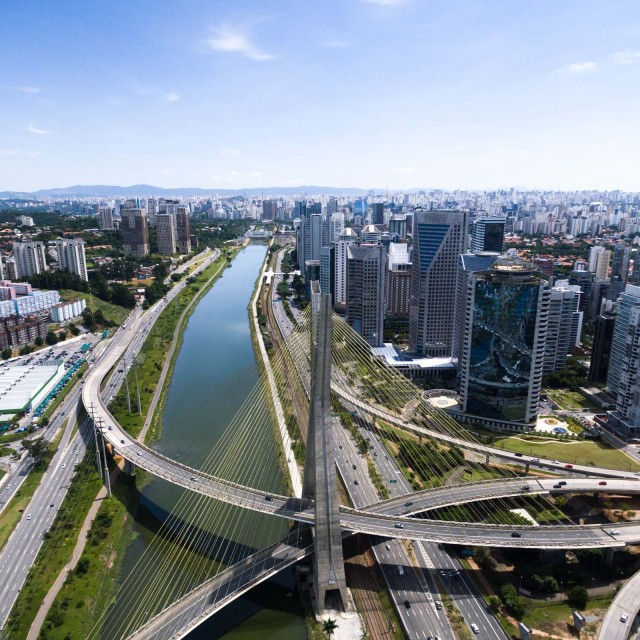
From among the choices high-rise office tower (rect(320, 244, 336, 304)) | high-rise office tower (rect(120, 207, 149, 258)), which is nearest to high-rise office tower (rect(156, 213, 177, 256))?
high-rise office tower (rect(120, 207, 149, 258))

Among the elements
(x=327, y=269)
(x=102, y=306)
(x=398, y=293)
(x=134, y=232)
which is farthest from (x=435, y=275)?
(x=134, y=232)

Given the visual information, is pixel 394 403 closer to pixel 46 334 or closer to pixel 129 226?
pixel 46 334

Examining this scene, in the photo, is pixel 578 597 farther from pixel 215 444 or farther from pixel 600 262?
pixel 600 262

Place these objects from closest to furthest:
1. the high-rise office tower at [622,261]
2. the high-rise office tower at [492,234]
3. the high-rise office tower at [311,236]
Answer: the high-rise office tower at [492,234]
the high-rise office tower at [622,261]
the high-rise office tower at [311,236]

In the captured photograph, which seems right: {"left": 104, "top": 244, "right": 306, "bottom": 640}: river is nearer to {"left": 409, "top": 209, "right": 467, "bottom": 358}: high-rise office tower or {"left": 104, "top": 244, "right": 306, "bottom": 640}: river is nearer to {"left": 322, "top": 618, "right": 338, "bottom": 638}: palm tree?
{"left": 322, "top": 618, "right": 338, "bottom": 638}: palm tree

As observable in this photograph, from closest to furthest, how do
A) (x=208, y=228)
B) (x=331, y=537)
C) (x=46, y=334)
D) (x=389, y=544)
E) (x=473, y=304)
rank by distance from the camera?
1. (x=331, y=537)
2. (x=389, y=544)
3. (x=473, y=304)
4. (x=46, y=334)
5. (x=208, y=228)

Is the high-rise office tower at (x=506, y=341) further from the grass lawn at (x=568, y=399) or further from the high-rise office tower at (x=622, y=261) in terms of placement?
the high-rise office tower at (x=622, y=261)

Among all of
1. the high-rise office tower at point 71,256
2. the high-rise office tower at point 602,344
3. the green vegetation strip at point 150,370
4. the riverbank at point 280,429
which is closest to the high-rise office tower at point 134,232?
the high-rise office tower at point 71,256

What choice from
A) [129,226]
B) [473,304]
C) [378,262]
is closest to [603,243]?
[378,262]
